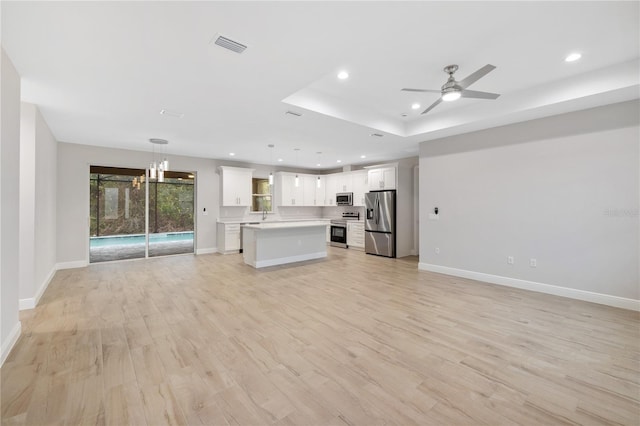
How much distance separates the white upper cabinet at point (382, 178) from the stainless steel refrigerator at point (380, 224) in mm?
262

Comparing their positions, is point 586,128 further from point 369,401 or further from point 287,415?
point 287,415

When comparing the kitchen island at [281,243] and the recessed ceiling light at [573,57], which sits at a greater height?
the recessed ceiling light at [573,57]

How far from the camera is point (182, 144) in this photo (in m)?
6.18

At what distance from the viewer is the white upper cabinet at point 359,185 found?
341 inches

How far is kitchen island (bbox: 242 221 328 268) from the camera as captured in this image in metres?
5.91

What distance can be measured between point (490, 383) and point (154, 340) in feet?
10.0

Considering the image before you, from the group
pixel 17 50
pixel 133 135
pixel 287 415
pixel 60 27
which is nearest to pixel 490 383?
pixel 287 415

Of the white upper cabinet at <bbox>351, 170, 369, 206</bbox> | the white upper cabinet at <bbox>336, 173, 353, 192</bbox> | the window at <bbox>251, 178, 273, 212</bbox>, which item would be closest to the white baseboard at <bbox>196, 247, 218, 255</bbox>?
the window at <bbox>251, 178, 273, 212</bbox>

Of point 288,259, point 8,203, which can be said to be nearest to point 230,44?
point 8,203

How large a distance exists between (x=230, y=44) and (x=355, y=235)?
6799 millimetres

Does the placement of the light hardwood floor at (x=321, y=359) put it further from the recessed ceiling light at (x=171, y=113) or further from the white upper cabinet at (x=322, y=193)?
the white upper cabinet at (x=322, y=193)

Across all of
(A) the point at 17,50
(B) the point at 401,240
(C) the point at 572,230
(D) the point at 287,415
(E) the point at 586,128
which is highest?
(A) the point at 17,50

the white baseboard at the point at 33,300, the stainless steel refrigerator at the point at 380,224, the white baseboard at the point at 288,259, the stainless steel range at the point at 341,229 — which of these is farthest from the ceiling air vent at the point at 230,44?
the stainless steel range at the point at 341,229

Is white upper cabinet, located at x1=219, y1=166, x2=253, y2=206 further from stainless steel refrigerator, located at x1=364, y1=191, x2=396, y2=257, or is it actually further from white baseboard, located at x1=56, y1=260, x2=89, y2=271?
stainless steel refrigerator, located at x1=364, y1=191, x2=396, y2=257
